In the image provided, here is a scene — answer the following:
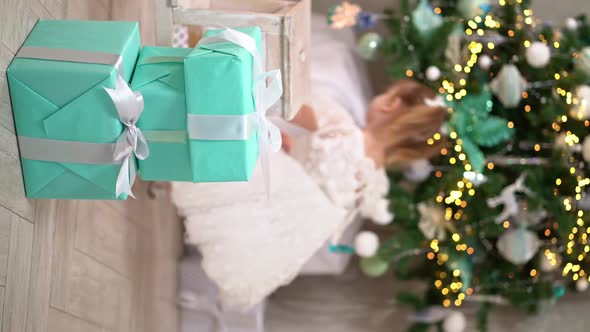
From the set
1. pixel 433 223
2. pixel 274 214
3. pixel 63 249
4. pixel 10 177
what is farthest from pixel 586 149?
pixel 10 177

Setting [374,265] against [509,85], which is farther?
[374,265]

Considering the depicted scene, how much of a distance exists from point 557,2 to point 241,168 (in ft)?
7.40

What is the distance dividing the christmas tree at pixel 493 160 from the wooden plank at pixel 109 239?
0.95 metres

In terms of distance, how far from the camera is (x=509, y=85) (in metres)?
2.42

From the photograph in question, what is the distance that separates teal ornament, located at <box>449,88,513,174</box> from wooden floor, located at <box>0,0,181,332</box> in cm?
122

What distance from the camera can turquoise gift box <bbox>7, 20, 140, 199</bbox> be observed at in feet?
4.46

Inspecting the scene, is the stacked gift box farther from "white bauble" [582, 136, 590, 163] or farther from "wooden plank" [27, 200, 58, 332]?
"white bauble" [582, 136, 590, 163]

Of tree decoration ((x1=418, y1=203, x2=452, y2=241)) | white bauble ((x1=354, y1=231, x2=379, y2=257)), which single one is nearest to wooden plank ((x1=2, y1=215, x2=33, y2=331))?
white bauble ((x1=354, y1=231, x2=379, y2=257))

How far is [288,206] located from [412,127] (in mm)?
670

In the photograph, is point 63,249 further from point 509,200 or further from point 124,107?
point 509,200

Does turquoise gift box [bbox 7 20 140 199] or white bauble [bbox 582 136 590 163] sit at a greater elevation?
turquoise gift box [bbox 7 20 140 199]

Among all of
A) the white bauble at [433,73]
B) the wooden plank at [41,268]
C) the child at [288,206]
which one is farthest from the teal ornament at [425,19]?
the wooden plank at [41,268]

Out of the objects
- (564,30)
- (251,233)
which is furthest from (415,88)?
(251,233)

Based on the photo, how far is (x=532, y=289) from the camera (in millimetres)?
2605
